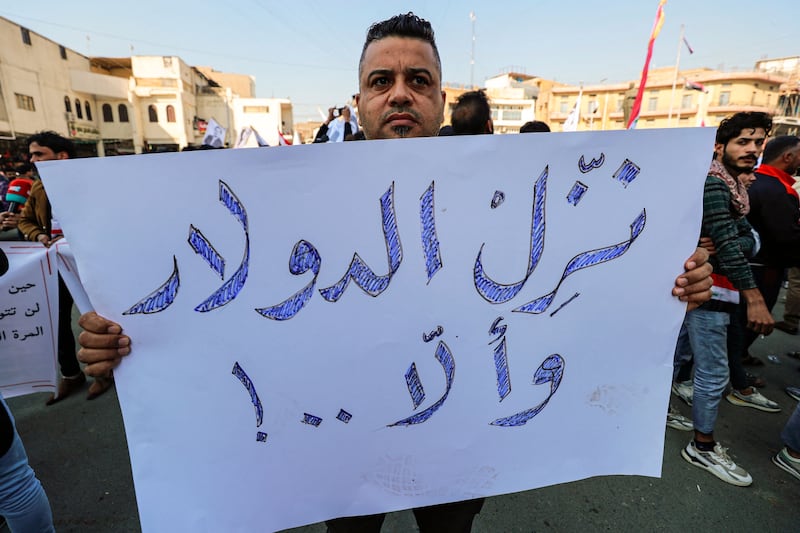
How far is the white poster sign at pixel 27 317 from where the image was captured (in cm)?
206

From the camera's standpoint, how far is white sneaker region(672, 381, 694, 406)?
2961 millimetres

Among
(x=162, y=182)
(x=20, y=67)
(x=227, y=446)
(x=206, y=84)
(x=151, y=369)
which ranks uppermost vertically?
(x=206, y=84)

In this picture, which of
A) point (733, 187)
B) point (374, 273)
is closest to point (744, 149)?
point (733, 187)

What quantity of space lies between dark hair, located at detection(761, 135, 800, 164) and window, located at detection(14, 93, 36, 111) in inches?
1187

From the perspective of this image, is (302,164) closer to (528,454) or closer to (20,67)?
(528,454)

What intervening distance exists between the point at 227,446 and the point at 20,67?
3021cm

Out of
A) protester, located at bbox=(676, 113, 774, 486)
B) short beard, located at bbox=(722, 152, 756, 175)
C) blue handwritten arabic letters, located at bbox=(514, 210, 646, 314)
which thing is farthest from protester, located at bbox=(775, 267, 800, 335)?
blue handwritten arabic letters, located at bbox=(514, 210, 646, 314)

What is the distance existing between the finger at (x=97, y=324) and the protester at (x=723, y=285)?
239cm

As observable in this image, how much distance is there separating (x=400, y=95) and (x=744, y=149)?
6.89 ft

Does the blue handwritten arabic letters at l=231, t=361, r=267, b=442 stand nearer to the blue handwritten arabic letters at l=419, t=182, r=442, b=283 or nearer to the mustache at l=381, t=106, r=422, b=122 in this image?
the blue handwritten arabic letters at l=419, t=182, r=442, b=283

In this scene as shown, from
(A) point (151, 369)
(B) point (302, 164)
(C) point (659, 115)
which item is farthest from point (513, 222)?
(C) point (659, 115)

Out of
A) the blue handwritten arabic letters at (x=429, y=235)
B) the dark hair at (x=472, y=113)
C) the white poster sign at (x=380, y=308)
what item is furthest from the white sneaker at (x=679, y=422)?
the blue handwritten arabic letters at (x=429, y=235)

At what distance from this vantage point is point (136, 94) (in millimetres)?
29344

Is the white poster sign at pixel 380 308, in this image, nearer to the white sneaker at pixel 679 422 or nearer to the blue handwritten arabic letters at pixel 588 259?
the blue handwritten arabic letters at pixel 588 259
